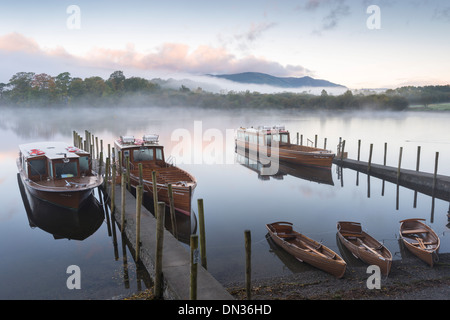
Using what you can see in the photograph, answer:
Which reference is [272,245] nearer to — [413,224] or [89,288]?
[413,224]

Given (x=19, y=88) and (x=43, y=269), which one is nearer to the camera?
(x=43, y=269)

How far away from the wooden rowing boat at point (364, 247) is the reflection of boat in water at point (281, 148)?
1714 cm

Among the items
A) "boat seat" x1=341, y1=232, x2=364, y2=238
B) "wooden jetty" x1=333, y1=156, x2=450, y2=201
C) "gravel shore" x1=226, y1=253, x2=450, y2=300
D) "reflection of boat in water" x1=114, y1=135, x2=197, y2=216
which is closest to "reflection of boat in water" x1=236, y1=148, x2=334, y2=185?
"wooden jetty" x1=333, y1=156, x2=450, y2=201

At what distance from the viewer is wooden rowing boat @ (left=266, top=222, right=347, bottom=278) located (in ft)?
37.6

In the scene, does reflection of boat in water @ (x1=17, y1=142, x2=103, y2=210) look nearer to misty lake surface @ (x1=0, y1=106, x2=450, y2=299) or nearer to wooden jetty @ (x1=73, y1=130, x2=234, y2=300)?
misty lake surface @ (x1=0, y1=106, x2=450, y2=299)

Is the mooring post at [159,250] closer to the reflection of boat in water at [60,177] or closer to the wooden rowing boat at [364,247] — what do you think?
the wooden rowing boat at [364,247]

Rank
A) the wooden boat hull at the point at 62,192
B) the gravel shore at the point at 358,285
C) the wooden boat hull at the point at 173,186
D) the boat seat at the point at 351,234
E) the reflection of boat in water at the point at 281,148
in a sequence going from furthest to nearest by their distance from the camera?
the reflection of boat in water at the point at 281,148 < the wooden boat hull at the point at 62,192 < the wooden boat hull at the point at 173,186 < the boat seat at the point at 351,234 < the gravel shore at the point at 358,285

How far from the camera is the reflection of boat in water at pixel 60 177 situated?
17656 mm

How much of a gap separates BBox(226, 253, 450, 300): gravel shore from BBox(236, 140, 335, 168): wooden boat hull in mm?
19096

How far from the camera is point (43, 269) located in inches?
520

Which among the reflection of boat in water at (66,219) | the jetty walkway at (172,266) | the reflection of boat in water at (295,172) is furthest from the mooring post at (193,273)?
the reflection of boat in water at (295,172)

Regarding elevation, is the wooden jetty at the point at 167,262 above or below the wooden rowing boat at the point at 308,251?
above
